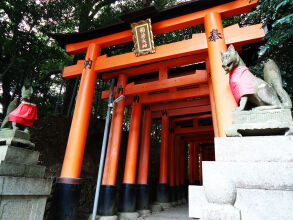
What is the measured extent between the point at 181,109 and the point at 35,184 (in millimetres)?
7598

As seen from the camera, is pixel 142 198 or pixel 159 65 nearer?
pixel 159 65

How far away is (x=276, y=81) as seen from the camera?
2.94m

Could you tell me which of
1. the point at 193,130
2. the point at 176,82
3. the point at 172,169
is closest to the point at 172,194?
the point at 172,169

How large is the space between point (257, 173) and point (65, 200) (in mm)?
4541

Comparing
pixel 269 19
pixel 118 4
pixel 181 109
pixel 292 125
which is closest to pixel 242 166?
pixel 292 125

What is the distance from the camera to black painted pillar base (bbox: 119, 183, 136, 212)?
650 cm

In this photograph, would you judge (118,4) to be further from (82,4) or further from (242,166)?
(242,166)

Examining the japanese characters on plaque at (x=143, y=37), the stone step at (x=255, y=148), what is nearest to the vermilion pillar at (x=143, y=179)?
the japanese characters on plaque at (x=143, y=37)

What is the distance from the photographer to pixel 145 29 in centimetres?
565

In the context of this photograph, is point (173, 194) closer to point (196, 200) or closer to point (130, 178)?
point (130, 178)

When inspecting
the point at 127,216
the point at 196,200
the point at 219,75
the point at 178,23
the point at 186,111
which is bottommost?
the point at 127,216

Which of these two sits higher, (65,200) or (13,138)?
(13,138)

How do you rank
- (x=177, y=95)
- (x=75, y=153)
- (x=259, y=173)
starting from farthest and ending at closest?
(x=177, y=95)
(x=75, y=153)
(x=259, y=173)

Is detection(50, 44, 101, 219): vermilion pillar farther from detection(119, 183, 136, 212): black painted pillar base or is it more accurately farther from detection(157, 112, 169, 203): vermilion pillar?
detection(157, 112, 169, 203): vermilion pillar
